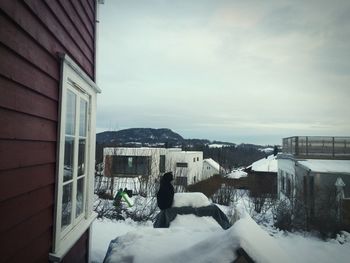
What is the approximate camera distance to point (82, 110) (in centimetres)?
423

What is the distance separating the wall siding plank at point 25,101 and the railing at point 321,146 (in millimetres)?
16608

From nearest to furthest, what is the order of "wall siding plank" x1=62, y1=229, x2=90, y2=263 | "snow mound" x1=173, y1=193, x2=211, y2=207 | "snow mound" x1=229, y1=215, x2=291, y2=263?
"snow mound" x1=229, y1=215, x2=291, y2=263
"wall siding plank" x1=62, y1=229, x2=90, y2=263
"snow mound" x1=173, y1=193, x2=211, y2=207

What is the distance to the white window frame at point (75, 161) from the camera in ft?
10.0

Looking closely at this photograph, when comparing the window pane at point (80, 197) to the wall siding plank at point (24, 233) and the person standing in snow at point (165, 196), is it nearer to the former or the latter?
the wall siding plank at point (24, 233)

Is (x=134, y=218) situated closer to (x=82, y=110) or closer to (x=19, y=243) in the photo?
(x=82, y=110)

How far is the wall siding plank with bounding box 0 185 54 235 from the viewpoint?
2092 millimetres

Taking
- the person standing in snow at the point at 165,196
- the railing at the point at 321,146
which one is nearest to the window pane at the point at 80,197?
the person standing in snow at the point at 165,196

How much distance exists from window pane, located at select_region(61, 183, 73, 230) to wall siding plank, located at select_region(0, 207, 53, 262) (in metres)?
A: 0.51

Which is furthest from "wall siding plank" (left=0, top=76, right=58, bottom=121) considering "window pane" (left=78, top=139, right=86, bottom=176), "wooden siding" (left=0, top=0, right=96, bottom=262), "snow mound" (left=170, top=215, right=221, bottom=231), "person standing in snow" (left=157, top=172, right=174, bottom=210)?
"person standing in snow" (left=157, top=172, right=174, bottom=210)

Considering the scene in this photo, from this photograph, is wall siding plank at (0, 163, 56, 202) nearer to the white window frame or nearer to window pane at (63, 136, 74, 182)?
the white window frame

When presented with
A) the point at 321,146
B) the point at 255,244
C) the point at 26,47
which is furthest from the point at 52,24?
the point at 321,146

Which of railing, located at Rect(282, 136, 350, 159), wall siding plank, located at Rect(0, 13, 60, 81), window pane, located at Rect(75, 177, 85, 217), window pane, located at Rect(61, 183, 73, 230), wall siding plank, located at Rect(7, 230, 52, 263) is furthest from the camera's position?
railing, located at Rect(282, 136, 350, 159)

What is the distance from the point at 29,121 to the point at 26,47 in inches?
22.1

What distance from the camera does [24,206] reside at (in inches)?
93.7
